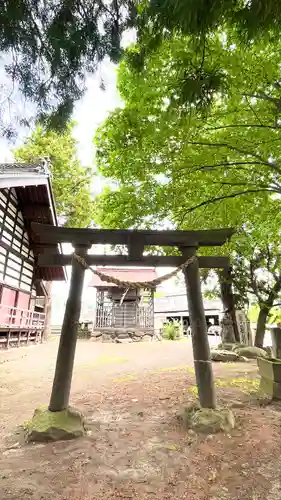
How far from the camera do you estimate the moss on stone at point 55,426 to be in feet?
12.6

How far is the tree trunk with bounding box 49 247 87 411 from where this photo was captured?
13.9 ft

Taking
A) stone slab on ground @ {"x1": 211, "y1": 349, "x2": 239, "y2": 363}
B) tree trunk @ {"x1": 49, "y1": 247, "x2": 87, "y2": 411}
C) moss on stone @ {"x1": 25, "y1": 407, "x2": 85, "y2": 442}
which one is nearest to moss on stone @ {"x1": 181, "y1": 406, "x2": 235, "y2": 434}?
moss on stone @ {"x1": 25, "y1": 407, "x2": 85, "y2": 442}

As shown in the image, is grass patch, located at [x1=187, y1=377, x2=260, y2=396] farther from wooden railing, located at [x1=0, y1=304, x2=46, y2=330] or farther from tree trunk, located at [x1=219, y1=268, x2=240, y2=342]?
wooden railing, located at [x1=0, y1=304, x2=46, y2=330]

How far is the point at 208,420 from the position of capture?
13.4ft

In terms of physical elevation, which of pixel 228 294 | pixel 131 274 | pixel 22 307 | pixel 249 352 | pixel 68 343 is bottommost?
pixel 249 352

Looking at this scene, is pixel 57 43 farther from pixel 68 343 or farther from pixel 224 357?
pixel 224 357

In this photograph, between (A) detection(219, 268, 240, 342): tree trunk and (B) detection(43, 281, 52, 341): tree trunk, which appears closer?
(A) detection(219, 268, 240, 342): tree trunk

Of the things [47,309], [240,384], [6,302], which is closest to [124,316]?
[47,309]

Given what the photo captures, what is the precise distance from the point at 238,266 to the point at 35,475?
13278 millimetres

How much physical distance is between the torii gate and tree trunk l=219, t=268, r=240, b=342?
31.1 feet

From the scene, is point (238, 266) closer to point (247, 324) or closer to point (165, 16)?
point (247, 324)

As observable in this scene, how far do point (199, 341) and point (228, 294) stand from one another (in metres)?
10.4

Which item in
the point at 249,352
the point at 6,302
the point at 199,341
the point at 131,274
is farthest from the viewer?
the point at 131,274

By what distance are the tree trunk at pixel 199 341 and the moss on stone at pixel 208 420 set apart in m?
0.14
